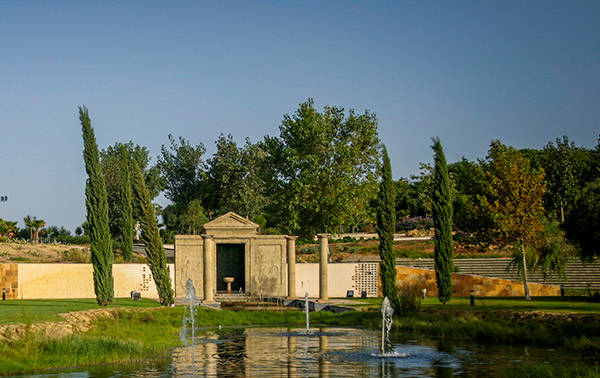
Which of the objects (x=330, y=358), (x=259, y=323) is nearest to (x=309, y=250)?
(x=259, y=323)

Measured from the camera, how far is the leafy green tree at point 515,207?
31391mm

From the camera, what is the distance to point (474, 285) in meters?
38.3

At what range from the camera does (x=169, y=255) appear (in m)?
51.9

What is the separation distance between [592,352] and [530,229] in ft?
46.5

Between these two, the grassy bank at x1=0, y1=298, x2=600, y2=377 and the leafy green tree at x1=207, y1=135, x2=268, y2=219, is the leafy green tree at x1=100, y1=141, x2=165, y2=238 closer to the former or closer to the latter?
the leafy green tree at x1=207, y1=135, x2=268, y2=219

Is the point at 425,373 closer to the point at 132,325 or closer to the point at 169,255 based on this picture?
the point at 132,325

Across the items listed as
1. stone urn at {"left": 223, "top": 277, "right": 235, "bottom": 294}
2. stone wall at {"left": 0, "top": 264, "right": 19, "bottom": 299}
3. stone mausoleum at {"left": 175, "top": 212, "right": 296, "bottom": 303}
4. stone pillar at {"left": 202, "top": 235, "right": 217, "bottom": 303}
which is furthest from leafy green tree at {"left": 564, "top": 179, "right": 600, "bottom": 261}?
stone wall at {"left": 0, "top": 264, "right": 19, "bottom": 299}

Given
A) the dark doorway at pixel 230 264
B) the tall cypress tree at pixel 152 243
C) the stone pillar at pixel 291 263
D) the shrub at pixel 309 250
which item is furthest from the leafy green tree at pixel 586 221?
the shrub at pixel 309 250

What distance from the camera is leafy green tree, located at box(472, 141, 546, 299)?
31391 millimetres

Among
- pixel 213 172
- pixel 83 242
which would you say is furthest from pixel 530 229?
pixel 83 242

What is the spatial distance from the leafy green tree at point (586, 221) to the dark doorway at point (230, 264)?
62.3ft

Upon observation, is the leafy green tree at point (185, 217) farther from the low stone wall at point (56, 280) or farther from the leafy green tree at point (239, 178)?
the low stone wall at point (56, 280)

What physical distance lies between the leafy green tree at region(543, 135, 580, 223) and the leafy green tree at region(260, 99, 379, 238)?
21.0 m

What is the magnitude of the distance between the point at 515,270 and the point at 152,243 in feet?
72.3
